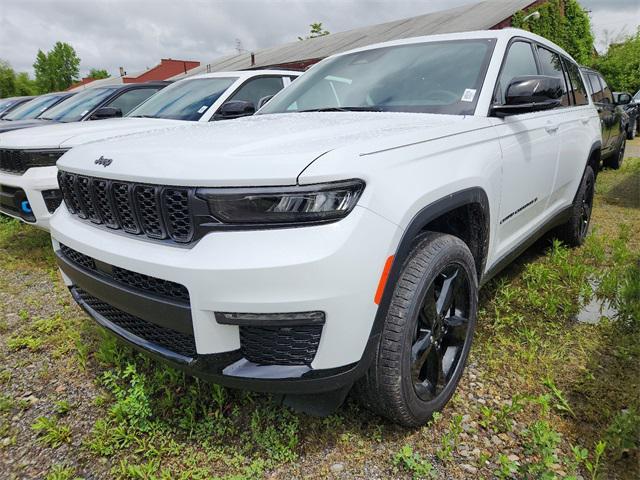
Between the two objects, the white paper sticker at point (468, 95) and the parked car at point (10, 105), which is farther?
the parked car at point (10, 105)

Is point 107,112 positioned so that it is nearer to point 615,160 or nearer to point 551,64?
point 551,64

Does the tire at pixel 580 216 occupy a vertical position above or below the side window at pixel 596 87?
below

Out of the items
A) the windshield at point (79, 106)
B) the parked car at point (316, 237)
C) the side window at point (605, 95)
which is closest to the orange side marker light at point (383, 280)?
the parked car at point (316, 237)

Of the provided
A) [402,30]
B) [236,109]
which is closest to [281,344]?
[236,109]

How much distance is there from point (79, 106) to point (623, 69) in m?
27.6

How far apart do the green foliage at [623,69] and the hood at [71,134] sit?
2675 cm

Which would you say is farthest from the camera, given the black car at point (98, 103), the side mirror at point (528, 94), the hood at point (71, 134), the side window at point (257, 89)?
the black car at point (98, 103)

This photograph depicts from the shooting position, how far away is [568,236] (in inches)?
153

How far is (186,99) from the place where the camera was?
487 cm

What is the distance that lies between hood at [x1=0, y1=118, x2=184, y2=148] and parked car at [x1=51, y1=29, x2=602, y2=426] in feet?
6.05

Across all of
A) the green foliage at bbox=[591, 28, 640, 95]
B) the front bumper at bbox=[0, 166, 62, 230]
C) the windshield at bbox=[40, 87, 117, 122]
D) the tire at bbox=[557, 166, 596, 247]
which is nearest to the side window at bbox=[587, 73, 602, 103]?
the tire at bbox=[557, 166, 596, 247]

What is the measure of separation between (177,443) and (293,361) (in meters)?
0.78

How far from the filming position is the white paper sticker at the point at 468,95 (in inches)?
90.0

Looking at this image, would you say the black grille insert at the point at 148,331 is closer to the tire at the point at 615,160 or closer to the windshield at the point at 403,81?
the windshield at the point at 403,81
